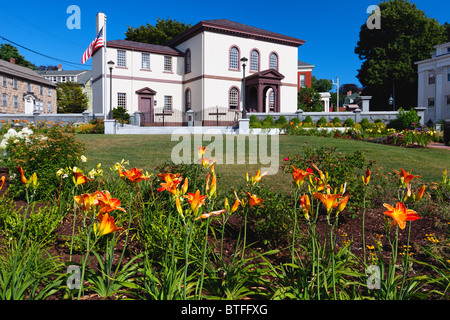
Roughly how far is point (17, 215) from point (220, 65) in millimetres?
29013

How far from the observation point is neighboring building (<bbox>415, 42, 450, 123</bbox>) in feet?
127

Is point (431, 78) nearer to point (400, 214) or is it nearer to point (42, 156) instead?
point (42, 156)

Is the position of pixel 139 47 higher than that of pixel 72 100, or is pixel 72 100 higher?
pixel 139 47

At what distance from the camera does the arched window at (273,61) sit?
33.0 meters

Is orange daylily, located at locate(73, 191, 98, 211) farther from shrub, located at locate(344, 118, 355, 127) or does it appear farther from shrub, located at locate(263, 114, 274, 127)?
shrub, located at locate(344, 118, 355, 127)

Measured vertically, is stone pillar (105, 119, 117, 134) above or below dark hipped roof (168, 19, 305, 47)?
below

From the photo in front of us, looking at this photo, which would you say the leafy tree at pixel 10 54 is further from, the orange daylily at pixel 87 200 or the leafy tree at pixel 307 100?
the orange daylily at pixel 87 200

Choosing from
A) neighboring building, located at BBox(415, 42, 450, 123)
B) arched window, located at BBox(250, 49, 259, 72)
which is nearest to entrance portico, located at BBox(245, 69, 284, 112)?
arched window, located at BBox(250, 49, 259, 72)

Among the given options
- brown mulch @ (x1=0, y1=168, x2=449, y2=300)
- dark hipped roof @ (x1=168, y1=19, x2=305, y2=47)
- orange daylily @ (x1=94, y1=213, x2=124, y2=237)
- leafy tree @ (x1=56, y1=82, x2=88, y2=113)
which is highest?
dark hipped roof @ (x1=168, y1=19, x2=305, y2=47)

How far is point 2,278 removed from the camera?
252 centimetres

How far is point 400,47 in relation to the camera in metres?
42.9

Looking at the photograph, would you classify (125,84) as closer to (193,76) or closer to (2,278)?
(193,76)

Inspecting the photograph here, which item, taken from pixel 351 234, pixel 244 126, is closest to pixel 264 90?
pixel 244 126

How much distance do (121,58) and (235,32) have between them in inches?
449
